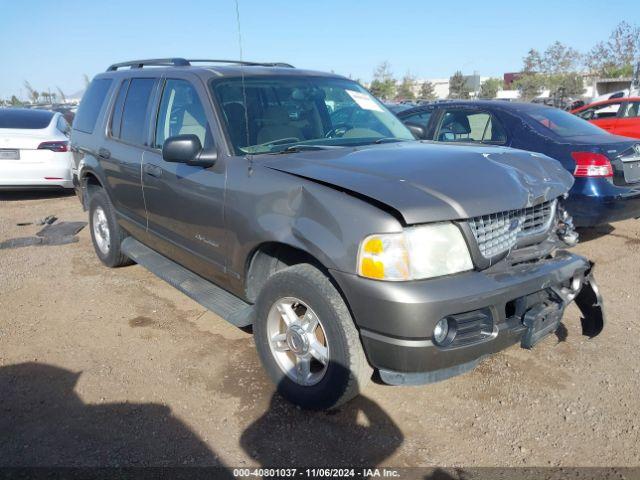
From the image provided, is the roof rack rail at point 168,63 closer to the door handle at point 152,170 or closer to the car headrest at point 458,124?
the door handle at point 152,170

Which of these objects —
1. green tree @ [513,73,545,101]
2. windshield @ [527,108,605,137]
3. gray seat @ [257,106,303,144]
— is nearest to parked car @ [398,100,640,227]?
windshield @ [527,108,605,137]

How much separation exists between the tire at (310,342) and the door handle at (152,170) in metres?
1.48

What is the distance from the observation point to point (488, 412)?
2.96 m

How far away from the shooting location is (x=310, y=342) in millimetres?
2826

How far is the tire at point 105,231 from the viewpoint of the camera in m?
5.04

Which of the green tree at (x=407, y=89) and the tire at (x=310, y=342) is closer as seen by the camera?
the tire at (x=310, y=342)

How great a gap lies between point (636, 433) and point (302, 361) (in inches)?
72.9

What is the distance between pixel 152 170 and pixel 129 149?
0.56 meters

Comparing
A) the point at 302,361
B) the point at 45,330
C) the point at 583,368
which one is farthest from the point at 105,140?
the point at 583,368

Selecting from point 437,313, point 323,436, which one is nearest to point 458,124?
point 437,313

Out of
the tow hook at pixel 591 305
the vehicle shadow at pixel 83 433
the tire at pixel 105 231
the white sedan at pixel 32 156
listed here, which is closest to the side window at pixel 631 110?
the tow hook at pixel 591 305

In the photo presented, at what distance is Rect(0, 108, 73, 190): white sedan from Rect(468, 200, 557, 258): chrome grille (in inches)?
308

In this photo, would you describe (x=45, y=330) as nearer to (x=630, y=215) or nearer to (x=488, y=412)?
(x=488, y=412)

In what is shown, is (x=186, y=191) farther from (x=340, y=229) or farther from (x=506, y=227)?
(x=506, y=227)
